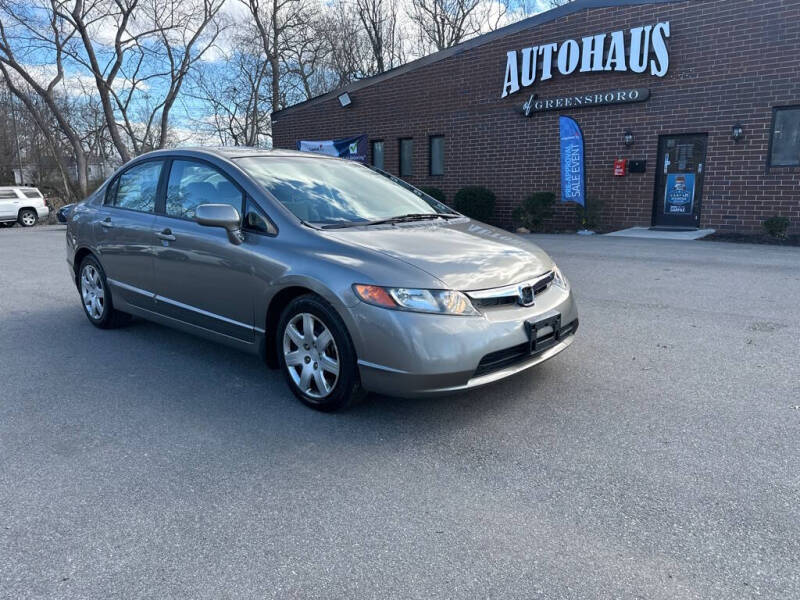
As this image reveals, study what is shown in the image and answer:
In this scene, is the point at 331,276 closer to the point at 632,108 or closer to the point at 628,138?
the point at 628,138

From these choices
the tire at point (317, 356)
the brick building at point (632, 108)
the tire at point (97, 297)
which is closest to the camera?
the tire at point (317, 356)

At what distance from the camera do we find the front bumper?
327cm

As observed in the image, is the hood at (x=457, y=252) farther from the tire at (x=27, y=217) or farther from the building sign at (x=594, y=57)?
the tire at (x=27, y=217)

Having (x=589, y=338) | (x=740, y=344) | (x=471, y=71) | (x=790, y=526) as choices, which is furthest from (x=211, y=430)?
(x=471, y=71)

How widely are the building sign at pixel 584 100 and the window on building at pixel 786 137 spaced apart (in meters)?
2.72

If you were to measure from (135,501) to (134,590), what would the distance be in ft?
2.17

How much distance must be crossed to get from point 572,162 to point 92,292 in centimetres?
1252

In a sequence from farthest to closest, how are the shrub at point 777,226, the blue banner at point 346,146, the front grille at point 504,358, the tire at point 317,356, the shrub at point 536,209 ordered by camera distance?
1. the blue banner at point 346,146
2. the shrub at point 536,209
3. the shrub at point 777,226
4. the tire at point 317,356
5. the front grille at point 504,358

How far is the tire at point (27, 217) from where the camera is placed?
82.1ft

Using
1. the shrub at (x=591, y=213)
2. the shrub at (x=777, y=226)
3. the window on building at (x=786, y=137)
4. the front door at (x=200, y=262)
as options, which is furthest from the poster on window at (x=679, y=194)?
the front door at (x=200, y=262)

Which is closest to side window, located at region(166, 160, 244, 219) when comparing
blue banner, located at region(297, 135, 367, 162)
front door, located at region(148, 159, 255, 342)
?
front door, located at region(148, 159, 255, 342)

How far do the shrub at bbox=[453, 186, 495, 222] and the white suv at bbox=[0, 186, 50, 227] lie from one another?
18.7 m

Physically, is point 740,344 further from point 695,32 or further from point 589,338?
point 695,32

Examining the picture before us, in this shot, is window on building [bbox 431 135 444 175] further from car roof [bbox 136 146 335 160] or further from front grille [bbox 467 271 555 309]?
front grille [bbox 467 271 555 309]
